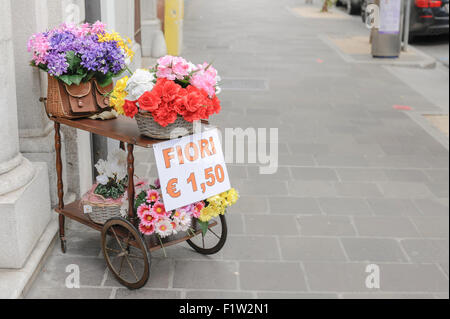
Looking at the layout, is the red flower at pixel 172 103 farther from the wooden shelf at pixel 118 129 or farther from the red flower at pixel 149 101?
the wooden shelf at pixel 118 129

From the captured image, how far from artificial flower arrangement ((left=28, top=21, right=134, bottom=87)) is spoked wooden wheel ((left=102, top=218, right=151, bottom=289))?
1.02m

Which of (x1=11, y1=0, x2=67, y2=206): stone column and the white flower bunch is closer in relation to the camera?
(x1=11, y1=0, x2=67, y2=206): stone column

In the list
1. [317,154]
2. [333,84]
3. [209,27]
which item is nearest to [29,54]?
[317,154]

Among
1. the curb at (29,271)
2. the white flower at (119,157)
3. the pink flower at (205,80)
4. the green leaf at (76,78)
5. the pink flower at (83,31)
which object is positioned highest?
the pink flower at (83,31)

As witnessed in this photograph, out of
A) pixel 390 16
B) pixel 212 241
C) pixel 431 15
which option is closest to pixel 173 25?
pixel 390 16

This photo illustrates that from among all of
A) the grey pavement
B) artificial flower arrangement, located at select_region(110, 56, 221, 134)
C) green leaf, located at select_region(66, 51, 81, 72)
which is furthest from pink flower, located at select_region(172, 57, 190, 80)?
the grey pavement

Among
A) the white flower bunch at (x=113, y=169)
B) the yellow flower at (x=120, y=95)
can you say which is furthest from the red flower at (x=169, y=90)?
the white flower bunch at (x=113, y=169)

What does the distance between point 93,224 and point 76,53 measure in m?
1.20

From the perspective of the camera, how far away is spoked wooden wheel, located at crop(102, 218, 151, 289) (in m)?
3.92

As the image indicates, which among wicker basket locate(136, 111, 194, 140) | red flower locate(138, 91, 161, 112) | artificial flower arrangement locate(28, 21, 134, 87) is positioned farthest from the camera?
artificial flower arrangement locate(28, 21, 134, 87)

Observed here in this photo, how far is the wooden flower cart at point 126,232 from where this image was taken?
3885 mm

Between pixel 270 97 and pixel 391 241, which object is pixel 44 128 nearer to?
pixel 391 241

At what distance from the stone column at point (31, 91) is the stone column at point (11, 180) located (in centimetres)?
27

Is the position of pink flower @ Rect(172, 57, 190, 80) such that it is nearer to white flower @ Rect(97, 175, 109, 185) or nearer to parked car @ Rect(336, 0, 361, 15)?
white flower @ Rect(97, 175, 109, 185)
